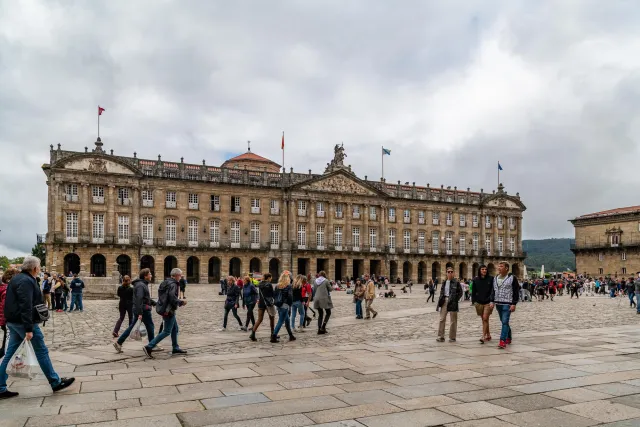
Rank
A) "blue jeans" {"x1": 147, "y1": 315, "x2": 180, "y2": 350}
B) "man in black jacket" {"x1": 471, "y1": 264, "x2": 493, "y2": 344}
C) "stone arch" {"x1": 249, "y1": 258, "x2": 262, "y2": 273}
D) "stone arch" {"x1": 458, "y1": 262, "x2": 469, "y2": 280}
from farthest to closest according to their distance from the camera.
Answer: "stone arch" {"x1": 458, "y1": 262, "x2": 469, "y2": 280}
"stone arch" {"x1": 249, "y1": 258, "x2": 262, "y2": 273}
"man in black jacket" {"x1": 471, "y1": 264, "x2": 493, "y2": 344}
"blue jeans" {"x1": 147, "y1": 315, "x2": 180, "y2": 350}

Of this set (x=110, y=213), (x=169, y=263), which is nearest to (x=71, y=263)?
(x=110, y=213)

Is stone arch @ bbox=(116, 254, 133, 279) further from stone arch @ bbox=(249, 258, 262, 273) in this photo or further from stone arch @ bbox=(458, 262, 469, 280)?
stone arch @ bbox=(458, 262, 469, 280)

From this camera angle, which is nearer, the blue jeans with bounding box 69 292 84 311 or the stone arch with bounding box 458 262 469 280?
the blue jeans with bounding box 69 292 84 311

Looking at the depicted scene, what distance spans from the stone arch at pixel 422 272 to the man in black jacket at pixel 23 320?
62.6 metres

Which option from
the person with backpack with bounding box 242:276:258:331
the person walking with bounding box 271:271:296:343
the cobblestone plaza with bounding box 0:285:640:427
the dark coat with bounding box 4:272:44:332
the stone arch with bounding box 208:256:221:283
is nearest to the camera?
the cobblestone plaza with bounding box 0:285:640:427

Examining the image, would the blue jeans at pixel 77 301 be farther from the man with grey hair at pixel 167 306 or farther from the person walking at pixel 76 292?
the man with grey hair at pixel 167 306

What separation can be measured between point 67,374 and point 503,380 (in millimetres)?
6683

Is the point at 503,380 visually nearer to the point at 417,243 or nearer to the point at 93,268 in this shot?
the point at 93,268

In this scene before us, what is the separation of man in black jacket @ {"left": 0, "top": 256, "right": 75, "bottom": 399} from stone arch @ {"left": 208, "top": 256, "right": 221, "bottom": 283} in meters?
52.1

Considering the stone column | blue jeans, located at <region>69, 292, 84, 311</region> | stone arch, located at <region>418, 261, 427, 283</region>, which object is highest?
the stone column

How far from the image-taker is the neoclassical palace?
51.3 meters

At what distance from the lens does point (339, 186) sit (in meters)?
63.2

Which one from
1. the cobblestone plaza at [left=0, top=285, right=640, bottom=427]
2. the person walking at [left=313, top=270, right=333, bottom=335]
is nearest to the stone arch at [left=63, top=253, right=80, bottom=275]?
the cobblestone plaza at [left=0, top=285, right=640, bottom=427]

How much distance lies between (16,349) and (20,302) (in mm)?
657
